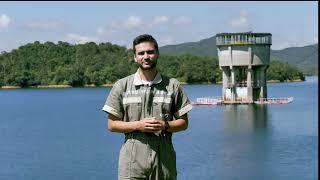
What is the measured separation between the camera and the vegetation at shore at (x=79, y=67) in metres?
162

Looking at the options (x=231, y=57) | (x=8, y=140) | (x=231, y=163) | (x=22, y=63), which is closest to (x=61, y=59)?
(x=22, y=63)

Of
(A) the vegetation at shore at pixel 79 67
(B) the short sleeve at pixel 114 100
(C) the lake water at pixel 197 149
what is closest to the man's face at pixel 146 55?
(B) the short sleeve at pixel 114 100

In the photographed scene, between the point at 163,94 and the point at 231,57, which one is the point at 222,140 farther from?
the point at 163,94

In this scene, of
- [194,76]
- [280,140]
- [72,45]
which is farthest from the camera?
[72,45]

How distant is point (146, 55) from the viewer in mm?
4676

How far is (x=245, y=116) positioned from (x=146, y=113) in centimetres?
4978

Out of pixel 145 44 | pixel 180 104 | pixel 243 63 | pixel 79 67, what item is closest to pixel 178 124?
pixel 180 104

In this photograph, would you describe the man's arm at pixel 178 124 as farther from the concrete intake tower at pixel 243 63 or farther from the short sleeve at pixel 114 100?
the concrete intake tower at pixel 243 63

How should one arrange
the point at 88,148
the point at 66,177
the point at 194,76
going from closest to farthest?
the point at 66,177 → the point at 88,148 → the point at 194,76

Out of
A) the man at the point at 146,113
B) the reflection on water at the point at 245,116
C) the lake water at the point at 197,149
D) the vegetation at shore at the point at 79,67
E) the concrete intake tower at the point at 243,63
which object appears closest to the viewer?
the man at the point at 146,113

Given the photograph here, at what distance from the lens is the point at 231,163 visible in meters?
27.1

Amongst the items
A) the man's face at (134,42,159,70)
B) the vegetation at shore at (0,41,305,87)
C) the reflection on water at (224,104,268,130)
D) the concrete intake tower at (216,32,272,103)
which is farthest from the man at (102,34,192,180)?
the vegetation at shore at (0,41,305,87)

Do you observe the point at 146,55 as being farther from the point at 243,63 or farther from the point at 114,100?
the point at 243,63

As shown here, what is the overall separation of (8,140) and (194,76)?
127 m
